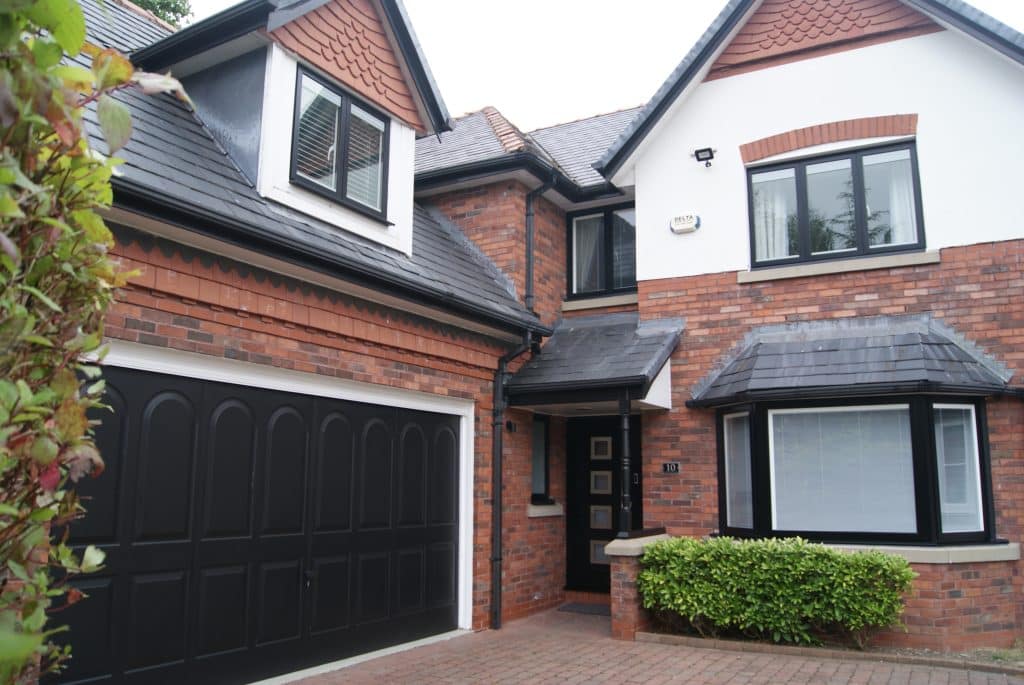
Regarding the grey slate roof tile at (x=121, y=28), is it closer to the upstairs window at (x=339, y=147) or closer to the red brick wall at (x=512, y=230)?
the upstairs window at (x=339, y=147)

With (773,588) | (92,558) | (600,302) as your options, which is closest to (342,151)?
(600,302)

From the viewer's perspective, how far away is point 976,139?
9.16 meters

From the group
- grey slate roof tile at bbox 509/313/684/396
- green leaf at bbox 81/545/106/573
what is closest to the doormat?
grey slate roof tile at bbox 509/313/684/396

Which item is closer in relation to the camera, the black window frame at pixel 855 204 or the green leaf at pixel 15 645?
the green leaf at pixel 15 645

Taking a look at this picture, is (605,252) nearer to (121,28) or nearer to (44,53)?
(121,28)

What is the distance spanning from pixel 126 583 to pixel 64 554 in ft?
12.9

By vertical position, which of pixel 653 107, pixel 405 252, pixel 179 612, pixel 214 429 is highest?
pixel 653 107

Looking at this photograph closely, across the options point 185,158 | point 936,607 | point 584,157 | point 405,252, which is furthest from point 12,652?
point 584,157

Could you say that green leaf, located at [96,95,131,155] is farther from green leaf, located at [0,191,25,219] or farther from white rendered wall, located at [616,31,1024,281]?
white rendered wall, located at [616,31,1024,281]

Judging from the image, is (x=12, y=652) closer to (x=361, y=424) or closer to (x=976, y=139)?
(x=361, y=424)

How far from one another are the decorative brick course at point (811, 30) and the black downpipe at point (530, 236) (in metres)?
2.48

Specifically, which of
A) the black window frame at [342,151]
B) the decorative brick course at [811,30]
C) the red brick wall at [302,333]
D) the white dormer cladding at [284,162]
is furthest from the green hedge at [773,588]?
the decorative brick course at [811,30]

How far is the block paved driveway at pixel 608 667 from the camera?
7.04 m

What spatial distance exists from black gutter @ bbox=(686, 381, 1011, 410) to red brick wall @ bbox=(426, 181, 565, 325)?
301 cm
